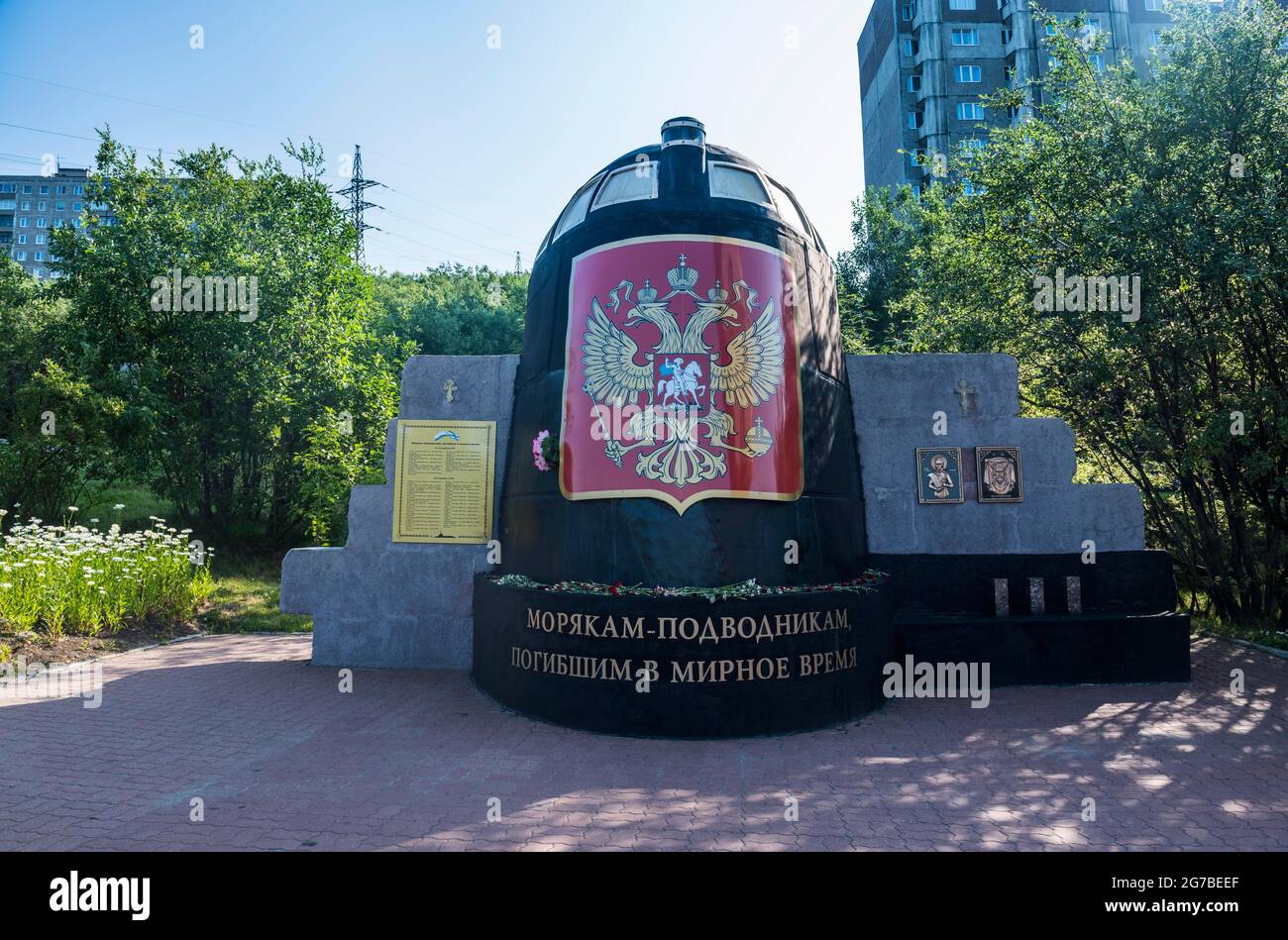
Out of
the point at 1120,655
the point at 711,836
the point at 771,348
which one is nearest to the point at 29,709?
the point at 711,836

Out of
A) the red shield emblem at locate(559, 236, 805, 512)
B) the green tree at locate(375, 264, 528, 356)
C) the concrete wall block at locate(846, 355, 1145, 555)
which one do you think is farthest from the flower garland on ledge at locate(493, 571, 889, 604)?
the green tree at locate(375, 264, 528, 356)

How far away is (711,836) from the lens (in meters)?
4.79

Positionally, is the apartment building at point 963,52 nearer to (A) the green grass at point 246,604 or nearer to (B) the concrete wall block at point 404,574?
(B) the concrete wall block at point 404,574

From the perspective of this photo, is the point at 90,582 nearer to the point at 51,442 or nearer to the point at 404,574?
the point at 404,574

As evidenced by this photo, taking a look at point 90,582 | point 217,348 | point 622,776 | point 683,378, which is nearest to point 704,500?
point 683,378

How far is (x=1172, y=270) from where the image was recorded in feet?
35.7

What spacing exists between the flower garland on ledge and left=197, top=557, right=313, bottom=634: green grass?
21.1 feet

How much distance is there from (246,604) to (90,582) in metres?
3.43

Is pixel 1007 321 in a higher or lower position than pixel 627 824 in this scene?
higher

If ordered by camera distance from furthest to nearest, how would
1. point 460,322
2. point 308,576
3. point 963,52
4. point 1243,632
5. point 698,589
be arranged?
point 963,52 → point 460,322 → point 1243,632 → point 308,576 → point 698,589

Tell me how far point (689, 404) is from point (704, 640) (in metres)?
2.50

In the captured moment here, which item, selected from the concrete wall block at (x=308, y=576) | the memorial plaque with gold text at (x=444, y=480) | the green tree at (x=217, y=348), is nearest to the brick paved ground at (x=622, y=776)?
the concrete wall block at (x=308, y=576)

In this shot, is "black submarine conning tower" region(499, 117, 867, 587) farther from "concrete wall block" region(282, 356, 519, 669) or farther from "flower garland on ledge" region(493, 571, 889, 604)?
"concrete wall block" region(282, 356, 519, 669)

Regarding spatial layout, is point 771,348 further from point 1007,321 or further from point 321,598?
point 1007,321
